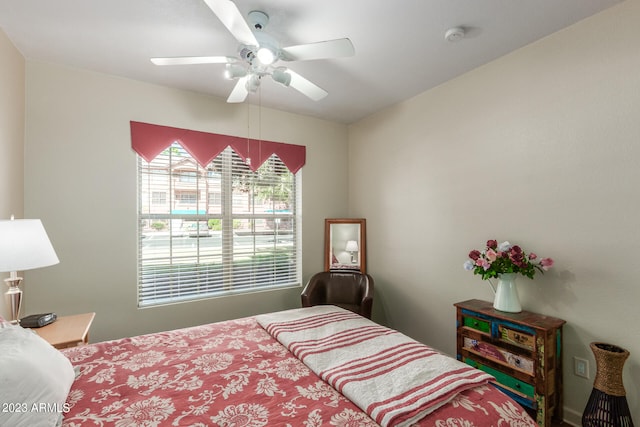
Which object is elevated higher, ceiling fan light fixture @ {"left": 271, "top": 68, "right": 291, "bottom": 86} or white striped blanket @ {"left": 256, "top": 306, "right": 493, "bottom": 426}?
ceiling fan light fixture @ {"left": 271, "top": 68, "right": 291, "bottom": 86}

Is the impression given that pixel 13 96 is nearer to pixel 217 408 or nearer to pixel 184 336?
pixel 184 336

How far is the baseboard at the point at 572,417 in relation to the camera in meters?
1.98

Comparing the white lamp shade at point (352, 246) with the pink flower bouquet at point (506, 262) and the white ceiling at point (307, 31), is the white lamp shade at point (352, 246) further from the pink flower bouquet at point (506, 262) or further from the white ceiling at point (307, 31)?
the white ceiling at point (307, 31)

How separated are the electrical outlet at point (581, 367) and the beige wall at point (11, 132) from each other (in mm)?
3810

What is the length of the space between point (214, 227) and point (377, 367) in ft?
7.43

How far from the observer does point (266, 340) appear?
1906mm

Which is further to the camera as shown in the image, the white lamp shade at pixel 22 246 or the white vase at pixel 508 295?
the white vase at pixel 508 295

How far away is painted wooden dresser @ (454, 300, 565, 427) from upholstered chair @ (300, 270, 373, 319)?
111cm

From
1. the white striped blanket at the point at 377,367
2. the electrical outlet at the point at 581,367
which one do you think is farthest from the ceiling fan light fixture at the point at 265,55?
the electrical outlet at the point at 581,367

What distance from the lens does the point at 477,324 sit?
226 centimetres

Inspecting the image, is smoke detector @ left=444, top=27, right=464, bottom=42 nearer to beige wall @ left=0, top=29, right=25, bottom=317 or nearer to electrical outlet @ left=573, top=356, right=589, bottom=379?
electrical outlet @ left=573, top=356, right=589, bottom=379

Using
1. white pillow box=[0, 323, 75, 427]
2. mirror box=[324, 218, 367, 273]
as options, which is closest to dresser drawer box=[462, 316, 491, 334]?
mirror box=[324, 218, 367, 273]

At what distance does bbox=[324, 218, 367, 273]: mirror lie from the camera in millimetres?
3650

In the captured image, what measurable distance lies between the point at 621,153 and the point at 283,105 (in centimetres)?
280
